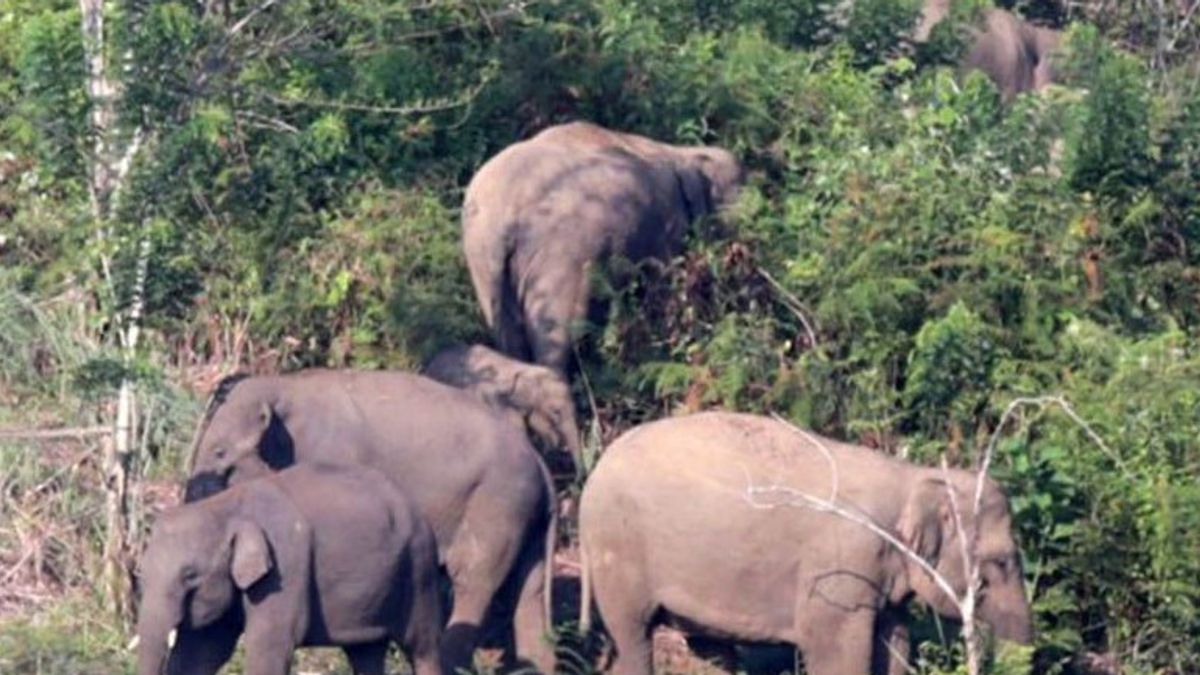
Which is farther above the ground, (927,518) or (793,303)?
(927,518)

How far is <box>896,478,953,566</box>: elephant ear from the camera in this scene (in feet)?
37.3

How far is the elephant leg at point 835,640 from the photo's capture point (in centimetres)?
1123

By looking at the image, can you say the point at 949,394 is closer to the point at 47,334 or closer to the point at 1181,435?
the point at 1181,435

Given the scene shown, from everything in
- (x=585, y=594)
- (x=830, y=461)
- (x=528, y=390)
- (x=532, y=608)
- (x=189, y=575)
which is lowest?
(x=532, y=608)

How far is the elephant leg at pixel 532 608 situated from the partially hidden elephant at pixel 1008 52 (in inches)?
233

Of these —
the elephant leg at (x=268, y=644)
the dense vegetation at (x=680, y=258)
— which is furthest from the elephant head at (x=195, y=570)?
the dense vegetation at (x=680, y=258)

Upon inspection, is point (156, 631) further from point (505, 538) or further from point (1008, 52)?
point (1008, 52)

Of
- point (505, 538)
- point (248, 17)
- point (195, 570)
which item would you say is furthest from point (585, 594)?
point (248, 17)

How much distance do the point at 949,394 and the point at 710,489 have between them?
1.96 metres

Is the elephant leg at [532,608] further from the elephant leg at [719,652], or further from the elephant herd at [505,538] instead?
the elephant leg at [719,652]

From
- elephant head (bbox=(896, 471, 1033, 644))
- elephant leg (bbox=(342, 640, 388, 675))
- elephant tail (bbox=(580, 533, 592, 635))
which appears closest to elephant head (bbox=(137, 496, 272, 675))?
elephant leg (bbox=(342, 640, 388, 675))

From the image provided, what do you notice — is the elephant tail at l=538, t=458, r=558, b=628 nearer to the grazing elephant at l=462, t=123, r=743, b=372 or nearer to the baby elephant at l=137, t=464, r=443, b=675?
the baby elephant at l=137, t=464, r=443, b=675

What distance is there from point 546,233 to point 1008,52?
490 centimetres

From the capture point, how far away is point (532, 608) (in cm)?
1177
